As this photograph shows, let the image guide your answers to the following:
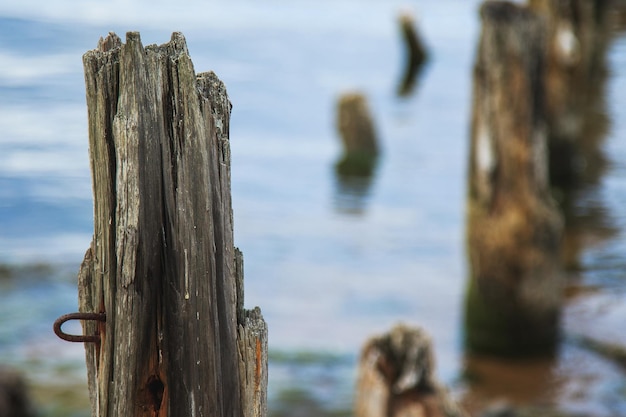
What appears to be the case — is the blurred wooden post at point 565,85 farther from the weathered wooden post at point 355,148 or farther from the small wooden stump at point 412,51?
the small wooden stump at point 412,51

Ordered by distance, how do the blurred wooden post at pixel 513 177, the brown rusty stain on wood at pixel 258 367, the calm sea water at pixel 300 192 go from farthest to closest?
the calm sea water at pixel 300 192
the blurred wooden post at pixel 513 177
the brown rusty stain on wood at pixel 258 367

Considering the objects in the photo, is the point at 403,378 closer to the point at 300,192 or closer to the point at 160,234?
the point at 160,234

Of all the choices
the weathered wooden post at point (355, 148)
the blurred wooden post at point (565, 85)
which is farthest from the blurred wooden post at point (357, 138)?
the blurred wooden post at point (565, 85)

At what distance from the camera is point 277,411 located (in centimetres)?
723

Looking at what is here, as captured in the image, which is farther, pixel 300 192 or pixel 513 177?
pixel 300 192

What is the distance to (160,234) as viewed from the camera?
2.00 meters

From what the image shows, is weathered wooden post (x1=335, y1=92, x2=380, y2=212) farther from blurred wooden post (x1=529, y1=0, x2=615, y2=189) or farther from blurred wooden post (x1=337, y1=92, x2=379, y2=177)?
blurred wooden post (x1=529, y1=0, x2=615, y2=189)

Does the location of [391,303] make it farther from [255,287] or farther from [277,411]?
[277,411]

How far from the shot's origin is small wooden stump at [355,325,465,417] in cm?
484

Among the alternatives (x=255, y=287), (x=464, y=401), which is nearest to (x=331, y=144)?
(x=255, y=287)

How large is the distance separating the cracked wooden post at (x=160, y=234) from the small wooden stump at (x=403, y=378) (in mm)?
2893

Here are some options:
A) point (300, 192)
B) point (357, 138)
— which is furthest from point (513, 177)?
point (357, 138)

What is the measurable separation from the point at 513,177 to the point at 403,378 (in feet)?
9.78

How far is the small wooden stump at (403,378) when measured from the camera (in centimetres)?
484
